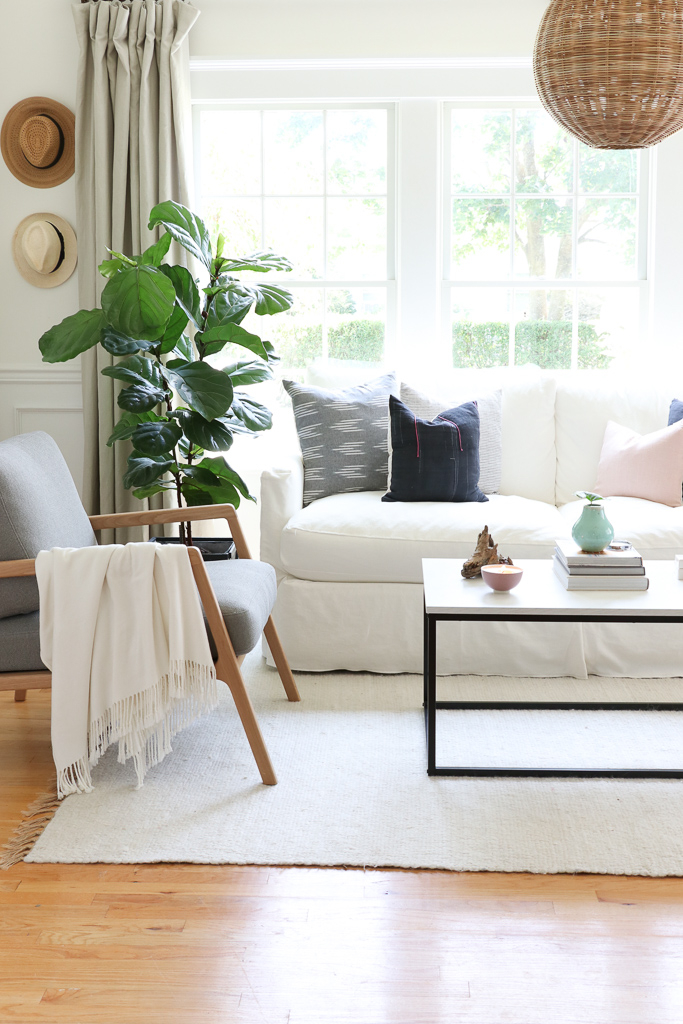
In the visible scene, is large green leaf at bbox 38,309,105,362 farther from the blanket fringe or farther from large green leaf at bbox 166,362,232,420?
the blanket fringe

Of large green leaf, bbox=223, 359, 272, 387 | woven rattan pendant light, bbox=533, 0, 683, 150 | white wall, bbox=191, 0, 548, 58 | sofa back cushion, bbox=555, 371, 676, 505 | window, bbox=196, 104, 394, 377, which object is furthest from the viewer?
window, bbox=196, 104, 394, 377

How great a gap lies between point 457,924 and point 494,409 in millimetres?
2232

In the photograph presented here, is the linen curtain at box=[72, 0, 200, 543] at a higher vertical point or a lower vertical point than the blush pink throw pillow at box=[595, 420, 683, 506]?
higher

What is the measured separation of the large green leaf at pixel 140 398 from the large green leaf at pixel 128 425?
0.11 meters

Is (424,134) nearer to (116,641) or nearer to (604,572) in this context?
(604,572)

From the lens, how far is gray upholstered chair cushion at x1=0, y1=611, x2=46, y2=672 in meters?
2.28

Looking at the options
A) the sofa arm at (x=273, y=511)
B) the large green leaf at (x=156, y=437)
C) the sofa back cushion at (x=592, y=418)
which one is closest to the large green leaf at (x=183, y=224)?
the large green leaf at (x=156, y=437)

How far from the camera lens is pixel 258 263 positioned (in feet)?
11.0

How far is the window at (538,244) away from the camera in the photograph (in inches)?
158

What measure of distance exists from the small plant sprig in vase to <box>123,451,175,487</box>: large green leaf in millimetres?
1449

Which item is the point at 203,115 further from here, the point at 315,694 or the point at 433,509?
the point at 315,694

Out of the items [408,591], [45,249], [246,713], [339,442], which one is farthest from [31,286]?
[246,713]

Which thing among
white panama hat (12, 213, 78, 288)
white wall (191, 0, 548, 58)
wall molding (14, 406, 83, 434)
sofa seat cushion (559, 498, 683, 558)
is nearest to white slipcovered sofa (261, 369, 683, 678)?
sofa seat cushion (559, 498, 683, 558)

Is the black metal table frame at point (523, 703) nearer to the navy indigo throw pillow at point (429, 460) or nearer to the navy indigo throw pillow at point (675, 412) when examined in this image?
the navy indigo throw pillow at point (429, 460)
